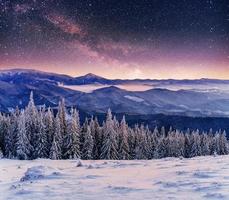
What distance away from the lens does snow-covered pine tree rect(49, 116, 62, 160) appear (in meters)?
69.1

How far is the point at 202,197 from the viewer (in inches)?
660

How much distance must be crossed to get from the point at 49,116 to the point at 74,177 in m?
55.1

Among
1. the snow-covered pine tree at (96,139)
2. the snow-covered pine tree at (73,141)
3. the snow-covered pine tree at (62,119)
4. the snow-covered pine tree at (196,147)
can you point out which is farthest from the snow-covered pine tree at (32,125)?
the snow-covered pine tree at (196,147)

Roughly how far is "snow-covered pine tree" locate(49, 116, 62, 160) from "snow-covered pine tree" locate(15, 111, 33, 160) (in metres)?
3.91

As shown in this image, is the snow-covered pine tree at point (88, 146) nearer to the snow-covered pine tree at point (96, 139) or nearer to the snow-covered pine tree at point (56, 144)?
the snow-covered pine tree at point (96, 139)

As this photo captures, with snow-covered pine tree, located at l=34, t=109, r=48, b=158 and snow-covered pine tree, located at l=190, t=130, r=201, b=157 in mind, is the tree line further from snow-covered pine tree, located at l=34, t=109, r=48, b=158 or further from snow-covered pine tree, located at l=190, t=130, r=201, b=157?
snow-covered pine tree, located at l=190, t=130, r=201, b=157

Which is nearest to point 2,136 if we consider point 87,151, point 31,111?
point 31,111

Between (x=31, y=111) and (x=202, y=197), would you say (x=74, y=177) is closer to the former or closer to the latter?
(x=202, y=197)

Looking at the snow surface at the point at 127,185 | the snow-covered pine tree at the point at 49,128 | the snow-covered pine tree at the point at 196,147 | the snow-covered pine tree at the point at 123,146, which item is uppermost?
the snow surface at the point at 127,185

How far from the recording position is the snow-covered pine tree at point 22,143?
68.4 metres

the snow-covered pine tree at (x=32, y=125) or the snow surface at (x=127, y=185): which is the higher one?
the snow surface at (x=127, y=185)

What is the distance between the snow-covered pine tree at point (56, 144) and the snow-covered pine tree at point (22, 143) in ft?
12.8

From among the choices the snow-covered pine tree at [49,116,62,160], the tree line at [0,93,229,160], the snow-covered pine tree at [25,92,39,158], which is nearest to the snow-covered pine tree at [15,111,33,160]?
the tree line at [0,93,229,160]

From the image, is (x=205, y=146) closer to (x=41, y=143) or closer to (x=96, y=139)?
(x=96, y=139)
